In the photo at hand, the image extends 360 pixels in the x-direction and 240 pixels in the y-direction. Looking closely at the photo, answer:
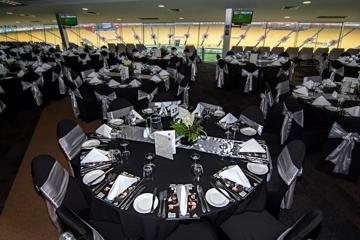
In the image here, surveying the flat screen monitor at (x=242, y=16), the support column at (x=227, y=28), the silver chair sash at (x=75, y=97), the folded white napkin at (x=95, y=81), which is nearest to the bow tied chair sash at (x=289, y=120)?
the folded white napkin at (x=95, y=81)

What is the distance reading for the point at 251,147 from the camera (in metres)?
2.51

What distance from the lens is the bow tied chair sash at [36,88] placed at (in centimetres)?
591

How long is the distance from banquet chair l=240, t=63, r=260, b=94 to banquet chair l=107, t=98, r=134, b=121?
470 centimetres

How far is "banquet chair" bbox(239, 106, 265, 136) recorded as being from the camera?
10.3ft

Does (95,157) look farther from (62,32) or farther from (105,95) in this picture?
(62,32)

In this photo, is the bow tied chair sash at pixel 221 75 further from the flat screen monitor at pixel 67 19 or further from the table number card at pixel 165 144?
the flat screen monitor at pixel 67 19

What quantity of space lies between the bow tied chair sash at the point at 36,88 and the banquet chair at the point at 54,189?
4.59m

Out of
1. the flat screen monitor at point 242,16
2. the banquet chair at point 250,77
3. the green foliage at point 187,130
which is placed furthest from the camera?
the flat screen monitor at point 242,16

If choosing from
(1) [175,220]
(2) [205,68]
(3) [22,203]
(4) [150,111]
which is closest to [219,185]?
(1) [175,220]

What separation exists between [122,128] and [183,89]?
2.67 metres

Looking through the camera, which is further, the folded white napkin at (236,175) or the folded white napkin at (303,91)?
the folded white napkin at (303,91)

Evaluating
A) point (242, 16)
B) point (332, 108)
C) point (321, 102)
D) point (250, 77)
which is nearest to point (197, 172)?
point (332, 108)

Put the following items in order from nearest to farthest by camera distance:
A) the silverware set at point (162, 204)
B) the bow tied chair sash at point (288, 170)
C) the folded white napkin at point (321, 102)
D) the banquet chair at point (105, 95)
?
the silverware set at point (162, 204), the bow tied chair sash at point (288, 170), the folded white napkin at point (321, 102), the banquet chair at point (105, 95)

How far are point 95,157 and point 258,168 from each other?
155 cm
